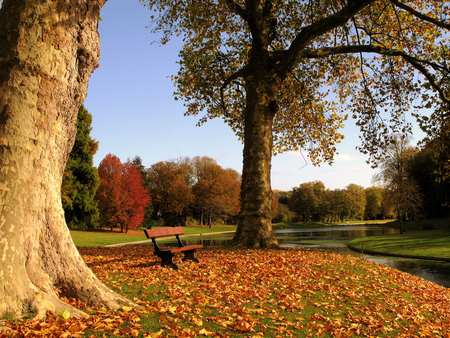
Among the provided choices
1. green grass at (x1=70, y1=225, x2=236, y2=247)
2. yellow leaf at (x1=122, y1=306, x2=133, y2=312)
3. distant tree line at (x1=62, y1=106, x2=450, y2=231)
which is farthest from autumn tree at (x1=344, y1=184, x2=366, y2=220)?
yellow leaf at (x1=122, y1=306, x2=133, y2=312)

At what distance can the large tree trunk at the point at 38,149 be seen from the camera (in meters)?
3.86

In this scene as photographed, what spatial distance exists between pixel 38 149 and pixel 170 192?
57133 millimetres

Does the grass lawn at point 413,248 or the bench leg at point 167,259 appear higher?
the bench leg at point 167,259

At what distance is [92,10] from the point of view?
505cm

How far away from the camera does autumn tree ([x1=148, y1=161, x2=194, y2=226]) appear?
60.4 m

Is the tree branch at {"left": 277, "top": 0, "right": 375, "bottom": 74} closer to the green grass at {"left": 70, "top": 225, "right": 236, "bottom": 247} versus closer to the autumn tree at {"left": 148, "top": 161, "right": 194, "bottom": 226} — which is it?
the green grass at {"left": 70, "top": 225, "right": 236, "bottom": 247}

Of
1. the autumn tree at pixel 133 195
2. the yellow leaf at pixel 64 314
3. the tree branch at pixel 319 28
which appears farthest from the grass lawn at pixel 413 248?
the autumn tree at pixel 133 195

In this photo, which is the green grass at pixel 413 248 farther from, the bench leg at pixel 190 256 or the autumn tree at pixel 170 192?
the autumn tree at pixel 170 192

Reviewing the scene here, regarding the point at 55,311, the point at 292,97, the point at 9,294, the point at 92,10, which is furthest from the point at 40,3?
the point at 292,97

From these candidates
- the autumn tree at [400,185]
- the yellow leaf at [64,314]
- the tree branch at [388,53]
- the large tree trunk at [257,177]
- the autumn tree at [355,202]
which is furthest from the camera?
the autumn tree at [355,202]

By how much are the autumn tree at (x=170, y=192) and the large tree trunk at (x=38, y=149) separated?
55817 mm

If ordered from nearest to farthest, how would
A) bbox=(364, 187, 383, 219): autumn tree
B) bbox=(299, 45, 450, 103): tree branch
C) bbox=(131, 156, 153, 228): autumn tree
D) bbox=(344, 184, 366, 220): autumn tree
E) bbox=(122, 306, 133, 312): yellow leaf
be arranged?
bbox=(122, 306, 133, 312): yellow leaf
bbox=(299, 45, 450, 103): tree branch
bbox=(131, 156, 153, 228): autumn tree
bbox=(344, 184, 366, 220): autumn tree
bbox=(364, 187, 383, 219): autumn tree

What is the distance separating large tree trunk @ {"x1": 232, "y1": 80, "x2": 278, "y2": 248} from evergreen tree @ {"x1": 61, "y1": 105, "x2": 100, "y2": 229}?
28905 millimetres

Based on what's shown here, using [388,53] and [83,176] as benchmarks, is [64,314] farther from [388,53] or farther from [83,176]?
[83,176]
